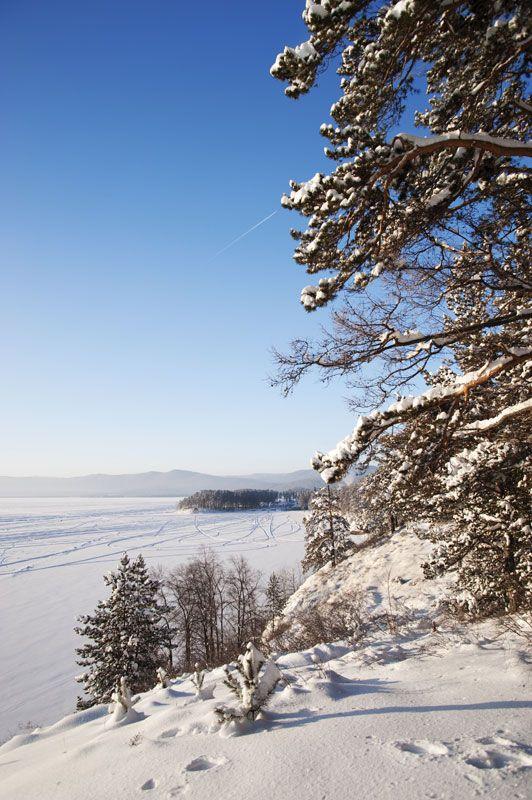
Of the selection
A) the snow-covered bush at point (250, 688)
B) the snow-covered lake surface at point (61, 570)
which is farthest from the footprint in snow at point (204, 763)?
the snow-covered lake surface at point (61, 570)

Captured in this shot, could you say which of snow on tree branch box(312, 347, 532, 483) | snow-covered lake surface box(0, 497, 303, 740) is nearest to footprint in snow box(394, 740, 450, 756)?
snow on tree branch box(312, 347, 532, 483)

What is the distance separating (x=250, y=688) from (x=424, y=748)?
180 centimetres

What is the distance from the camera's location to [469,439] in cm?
524

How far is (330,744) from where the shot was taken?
132 inches


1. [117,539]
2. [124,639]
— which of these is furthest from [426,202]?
[117,539]

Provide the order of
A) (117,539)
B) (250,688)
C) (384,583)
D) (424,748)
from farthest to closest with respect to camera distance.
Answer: (117,539) → (384,583) → (250,688) → (424,748)

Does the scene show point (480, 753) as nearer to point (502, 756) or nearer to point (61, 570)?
point (502, 756)

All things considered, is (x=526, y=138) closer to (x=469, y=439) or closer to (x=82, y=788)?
(x=469, y=439)

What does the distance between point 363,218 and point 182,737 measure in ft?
19.3

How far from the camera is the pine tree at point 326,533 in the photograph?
95.1ft

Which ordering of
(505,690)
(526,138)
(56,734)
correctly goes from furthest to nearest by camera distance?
1. (56,734)
2. (526,138)
3. (505,690)

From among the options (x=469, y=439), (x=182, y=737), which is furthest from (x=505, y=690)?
(x=182, y=737)

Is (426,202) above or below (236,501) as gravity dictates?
above

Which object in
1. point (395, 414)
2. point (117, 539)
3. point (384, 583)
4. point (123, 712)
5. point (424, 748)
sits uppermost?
point (395, 414)
